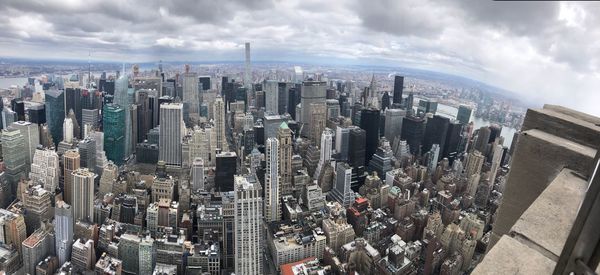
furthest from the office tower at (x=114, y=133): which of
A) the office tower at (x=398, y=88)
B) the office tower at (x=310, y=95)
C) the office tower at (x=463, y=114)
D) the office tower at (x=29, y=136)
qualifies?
the office tower at (x=463, y=114)

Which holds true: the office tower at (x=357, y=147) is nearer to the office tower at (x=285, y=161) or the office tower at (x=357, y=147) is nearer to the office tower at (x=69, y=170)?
the office tower at (x=285, y=161)

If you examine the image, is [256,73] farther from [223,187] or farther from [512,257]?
[512,257]

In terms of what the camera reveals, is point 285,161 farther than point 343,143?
No

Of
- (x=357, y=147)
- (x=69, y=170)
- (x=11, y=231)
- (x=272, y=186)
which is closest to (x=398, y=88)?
(x=357, y=147)

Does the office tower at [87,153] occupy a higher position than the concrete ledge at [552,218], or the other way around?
the concrete ledge at [552,218]

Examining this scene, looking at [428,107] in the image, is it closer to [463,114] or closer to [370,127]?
[463,114]

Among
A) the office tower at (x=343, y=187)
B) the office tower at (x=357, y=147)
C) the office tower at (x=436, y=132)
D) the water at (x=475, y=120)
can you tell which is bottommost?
the office tower at (x=343, y=187)
